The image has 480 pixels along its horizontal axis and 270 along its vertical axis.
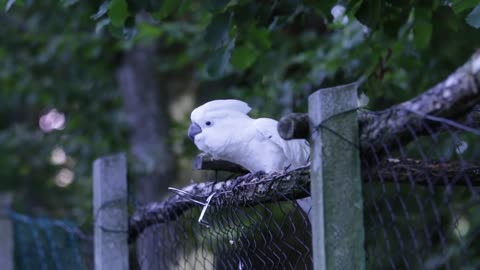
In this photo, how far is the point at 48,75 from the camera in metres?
6.97

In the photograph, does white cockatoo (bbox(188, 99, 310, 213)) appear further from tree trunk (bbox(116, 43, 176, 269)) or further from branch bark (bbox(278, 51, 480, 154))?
tree trunk (bbox(116, 43, 176, 269))

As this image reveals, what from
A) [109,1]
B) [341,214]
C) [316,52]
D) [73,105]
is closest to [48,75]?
[73,105]

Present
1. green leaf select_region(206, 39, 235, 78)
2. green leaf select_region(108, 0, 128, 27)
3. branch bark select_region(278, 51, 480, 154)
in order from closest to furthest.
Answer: branch bark select_region(278, 51, 480, 154), green leaf select_region(108, 0, 128, 27), green leaf select_region(206, 39, 235, 78)

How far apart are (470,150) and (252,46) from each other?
1.97 meters

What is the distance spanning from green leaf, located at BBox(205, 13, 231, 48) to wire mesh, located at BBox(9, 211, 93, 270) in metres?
1.79

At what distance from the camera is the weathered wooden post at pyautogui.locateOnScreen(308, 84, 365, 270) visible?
1.44m

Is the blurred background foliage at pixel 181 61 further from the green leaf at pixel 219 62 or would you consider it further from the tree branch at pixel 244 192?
the tree branch at pixel 244 192

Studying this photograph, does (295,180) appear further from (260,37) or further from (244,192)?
(260,37)

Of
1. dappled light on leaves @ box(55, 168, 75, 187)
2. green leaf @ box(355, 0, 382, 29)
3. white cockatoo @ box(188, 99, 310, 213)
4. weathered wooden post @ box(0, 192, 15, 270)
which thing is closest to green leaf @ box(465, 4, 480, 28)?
green leaf @ box(355, 0, 382, 29)

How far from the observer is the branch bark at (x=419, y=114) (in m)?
1.23

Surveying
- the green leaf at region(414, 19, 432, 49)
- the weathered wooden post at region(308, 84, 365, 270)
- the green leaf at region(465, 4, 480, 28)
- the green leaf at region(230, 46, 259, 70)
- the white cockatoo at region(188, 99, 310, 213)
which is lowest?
the weathered wooden post at region(308, 84, 365, 270)

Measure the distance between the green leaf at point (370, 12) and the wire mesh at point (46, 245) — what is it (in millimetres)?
2075

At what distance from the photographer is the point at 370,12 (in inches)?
92.9

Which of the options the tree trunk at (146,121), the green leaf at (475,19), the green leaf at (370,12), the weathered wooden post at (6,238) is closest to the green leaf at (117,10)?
the green leaf at (370,12)
